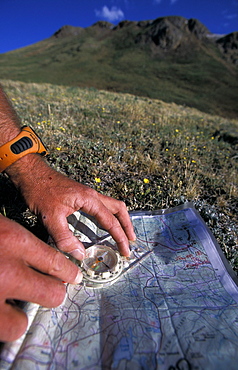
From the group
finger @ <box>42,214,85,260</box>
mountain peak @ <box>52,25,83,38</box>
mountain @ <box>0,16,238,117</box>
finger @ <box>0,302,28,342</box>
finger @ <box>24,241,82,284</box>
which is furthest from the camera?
mountain peak @ <box>52,25,83,38</box>

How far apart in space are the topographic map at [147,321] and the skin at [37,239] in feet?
0.37

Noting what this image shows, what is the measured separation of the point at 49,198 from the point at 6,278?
52 centimetres

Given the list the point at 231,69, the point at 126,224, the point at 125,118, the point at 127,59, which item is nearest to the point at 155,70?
the point at 127,59

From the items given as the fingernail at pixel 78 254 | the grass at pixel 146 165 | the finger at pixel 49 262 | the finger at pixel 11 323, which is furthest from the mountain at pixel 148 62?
the finger at pixel 11 323

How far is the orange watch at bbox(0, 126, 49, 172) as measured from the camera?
1463 mm

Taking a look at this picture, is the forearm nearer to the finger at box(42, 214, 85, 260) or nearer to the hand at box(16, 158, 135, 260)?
the hand at box(16, 158, 135, 260)

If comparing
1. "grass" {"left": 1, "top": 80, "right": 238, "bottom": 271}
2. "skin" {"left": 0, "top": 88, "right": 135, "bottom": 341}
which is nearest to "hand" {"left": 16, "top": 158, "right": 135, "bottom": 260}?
"skin" {"left": 0, "top": 88, "right": 135, "bottom": 341}

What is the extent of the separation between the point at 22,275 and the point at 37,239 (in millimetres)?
164

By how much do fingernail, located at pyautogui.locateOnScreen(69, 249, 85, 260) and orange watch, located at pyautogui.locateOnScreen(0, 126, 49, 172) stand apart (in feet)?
2.40

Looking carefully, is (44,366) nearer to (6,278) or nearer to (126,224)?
(6,278)

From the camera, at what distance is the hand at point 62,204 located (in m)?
1.25

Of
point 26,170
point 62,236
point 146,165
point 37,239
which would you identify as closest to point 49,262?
point 37,239

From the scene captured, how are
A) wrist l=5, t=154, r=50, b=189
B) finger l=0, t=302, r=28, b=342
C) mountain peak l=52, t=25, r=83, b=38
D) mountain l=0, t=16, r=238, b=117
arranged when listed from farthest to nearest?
mountain peak l=52, t=25, r=83, b=38
mountain l=0, t=16, r=238, b=117
wrist l=5, t=154, r=50, b=189
finger l=0, t=302, r=28, b=342

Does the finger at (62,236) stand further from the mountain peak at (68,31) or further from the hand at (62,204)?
the mountain peak at (68,31)
